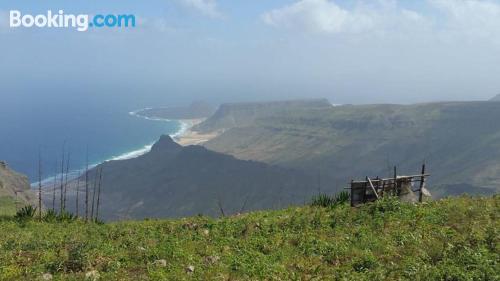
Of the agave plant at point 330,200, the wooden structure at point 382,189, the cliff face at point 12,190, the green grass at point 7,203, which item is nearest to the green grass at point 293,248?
the wooden structure at point 382,189

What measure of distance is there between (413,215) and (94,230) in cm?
1658

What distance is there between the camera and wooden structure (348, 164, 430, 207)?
2725cm

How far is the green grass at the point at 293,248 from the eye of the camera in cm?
1552

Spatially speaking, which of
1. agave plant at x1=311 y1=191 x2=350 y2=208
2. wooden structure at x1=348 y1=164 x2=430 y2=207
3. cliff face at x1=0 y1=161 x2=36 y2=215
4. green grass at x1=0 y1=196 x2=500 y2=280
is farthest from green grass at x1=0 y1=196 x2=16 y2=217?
wooden structure at x1=348 y1=164 x2=430 y2=207

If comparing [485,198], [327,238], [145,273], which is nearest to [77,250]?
[145,273]

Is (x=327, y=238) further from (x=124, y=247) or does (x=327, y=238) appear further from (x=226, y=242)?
(x=124, y=247)

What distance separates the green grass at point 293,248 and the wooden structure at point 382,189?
244 cm

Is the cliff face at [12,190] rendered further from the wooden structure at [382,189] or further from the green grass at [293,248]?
the wooden structure at [382,189]

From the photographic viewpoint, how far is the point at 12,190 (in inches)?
3511

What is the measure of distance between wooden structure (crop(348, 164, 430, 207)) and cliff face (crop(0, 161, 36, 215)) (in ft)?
194

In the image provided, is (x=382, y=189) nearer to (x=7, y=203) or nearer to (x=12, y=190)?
(x=7, y=203)

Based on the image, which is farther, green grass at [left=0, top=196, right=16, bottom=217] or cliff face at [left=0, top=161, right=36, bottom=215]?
cliff face at [left=0, top=161, right=36, bottom=215]

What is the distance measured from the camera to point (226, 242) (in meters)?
19.7

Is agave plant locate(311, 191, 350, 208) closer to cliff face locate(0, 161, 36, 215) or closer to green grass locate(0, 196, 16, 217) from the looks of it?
green grass locate(0, 196, 16, 217)
